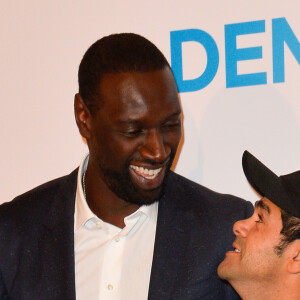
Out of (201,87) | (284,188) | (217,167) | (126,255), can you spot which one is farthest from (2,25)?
(284,188)

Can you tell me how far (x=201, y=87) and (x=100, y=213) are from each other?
0.58 metres

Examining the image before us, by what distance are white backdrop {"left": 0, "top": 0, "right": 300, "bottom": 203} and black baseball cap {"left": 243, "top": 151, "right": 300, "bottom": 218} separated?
1.20ft

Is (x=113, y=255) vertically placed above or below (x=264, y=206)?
below

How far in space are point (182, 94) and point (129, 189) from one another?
560 millimetres

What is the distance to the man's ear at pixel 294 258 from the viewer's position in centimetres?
165

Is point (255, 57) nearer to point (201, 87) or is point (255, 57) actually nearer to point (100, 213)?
point (201, 87)

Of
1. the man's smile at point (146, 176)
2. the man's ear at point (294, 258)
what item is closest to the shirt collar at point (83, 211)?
the man's smile at point (146, 176)

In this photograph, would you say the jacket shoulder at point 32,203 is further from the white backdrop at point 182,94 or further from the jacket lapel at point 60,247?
the white backdrop at point 182,94

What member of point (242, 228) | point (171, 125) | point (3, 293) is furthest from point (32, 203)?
point (242, 228)

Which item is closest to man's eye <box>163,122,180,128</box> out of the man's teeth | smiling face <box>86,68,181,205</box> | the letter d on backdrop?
smiling face <box>86,68,181,205</box>

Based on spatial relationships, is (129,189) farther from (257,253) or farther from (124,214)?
(257,253)

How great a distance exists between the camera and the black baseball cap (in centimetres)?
168

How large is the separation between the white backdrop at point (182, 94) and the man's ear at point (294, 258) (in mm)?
490

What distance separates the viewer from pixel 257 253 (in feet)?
5.61
